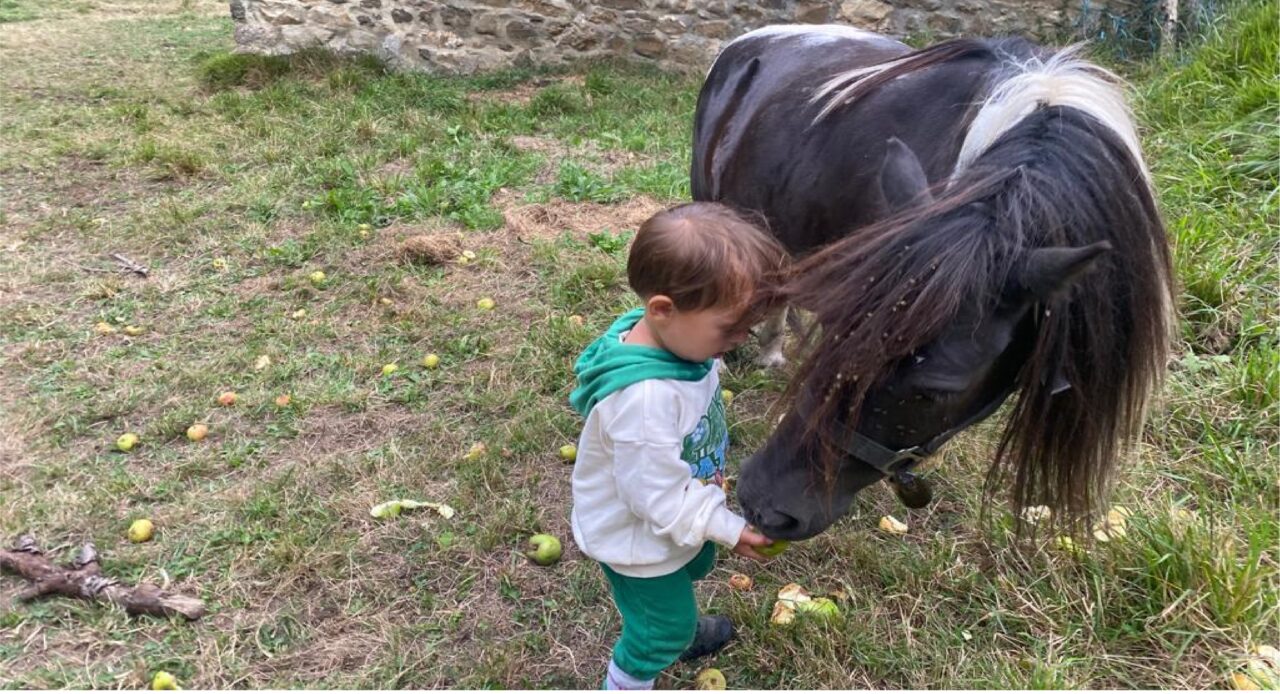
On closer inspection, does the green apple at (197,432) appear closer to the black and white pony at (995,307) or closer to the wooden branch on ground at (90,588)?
the wooden branch on ground at (90,588)

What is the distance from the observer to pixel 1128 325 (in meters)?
1.69

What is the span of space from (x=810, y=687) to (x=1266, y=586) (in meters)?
1.14

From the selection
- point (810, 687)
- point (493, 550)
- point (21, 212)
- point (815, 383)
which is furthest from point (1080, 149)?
point (21, 212)

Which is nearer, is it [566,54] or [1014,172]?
[1014,172]

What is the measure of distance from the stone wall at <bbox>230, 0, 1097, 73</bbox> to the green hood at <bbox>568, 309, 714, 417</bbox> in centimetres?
630

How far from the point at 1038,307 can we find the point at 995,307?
4.4 inches

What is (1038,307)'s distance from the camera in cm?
152

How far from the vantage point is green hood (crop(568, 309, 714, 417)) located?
1578mm

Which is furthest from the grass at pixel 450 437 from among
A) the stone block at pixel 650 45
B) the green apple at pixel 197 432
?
the stone block at pixel 650 45

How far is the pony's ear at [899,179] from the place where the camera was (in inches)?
65.7

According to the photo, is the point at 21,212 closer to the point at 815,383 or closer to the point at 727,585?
the point at 727,585

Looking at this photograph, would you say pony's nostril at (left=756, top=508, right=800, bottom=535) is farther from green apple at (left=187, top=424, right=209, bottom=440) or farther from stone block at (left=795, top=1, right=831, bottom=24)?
stone block at (left=795, top=1, right=831, bottom=24)

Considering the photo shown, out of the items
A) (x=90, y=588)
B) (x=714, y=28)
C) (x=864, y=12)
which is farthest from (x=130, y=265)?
(x=864, y=12)

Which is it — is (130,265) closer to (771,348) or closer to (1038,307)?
(771,348)
